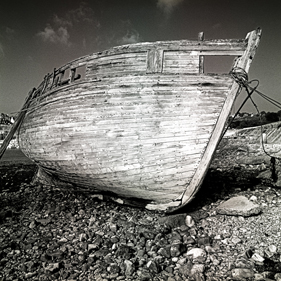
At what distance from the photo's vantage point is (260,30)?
4539 mm

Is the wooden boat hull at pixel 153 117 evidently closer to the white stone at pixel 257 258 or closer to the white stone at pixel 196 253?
the white stone at pixel 196 253

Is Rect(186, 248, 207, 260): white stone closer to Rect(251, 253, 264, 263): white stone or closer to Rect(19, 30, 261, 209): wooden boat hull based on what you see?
Rect(251, 253, 264, 263): white stone

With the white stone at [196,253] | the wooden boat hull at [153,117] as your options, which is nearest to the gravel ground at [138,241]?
the white stone at [196,253]

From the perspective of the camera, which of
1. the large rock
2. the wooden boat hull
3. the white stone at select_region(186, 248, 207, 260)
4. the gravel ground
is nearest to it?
the gravel ground

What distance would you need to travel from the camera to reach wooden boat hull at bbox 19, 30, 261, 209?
436 cm

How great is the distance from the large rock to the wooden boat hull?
0.86 metres

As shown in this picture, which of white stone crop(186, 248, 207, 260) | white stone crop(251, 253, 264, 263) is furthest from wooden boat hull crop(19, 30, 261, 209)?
white stone crop(251, 253, 264, 263)

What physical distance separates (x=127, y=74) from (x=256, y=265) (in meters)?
3.63

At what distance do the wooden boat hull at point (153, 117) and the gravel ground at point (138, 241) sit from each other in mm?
622

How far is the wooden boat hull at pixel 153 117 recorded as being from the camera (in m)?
4.36

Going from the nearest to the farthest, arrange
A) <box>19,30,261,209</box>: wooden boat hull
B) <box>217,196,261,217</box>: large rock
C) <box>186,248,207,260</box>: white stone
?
<box>186,248,207,260</box>: white stone, <box>19,30,261,209</box>: wooden boat hull, <box>217,196,261,217</box>: large rock

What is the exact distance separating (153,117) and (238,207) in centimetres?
240

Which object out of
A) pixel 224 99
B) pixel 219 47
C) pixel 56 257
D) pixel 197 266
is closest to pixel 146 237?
pixel 197 266

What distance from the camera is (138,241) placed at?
4.18 meters
